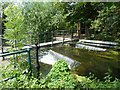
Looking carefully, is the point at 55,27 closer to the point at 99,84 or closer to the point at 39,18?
the point at 39,18

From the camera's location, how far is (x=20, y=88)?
194cm

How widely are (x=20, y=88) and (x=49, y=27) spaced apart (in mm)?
12106

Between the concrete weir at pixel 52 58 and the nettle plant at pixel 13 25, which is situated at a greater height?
the nettle plant at pixel 13 25

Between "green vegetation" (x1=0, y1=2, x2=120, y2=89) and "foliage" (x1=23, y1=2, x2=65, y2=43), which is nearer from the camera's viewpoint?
"green vegetation" (x1=0, y1=2, x2=120, y2=89)

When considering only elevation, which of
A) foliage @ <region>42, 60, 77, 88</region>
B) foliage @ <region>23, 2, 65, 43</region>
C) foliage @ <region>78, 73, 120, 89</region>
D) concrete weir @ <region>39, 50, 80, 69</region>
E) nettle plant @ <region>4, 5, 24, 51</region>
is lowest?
concrete weir @ <region>39, 50, 80, 69</region>

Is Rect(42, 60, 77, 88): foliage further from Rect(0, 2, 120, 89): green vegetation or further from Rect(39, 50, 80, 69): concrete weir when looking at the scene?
Rect(39, 50, 80, 69): concrete weir

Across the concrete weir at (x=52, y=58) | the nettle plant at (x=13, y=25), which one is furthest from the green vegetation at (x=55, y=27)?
the concrete weir at (x=52, y=58)

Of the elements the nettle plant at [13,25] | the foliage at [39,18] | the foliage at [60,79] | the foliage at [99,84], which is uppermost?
the foliage at [39,18]

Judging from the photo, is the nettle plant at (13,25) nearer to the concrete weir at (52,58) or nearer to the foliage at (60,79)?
the foliage at (60,79)

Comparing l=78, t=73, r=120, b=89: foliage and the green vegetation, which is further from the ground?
the green vegetation

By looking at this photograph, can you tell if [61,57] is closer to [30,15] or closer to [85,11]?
[85,11]

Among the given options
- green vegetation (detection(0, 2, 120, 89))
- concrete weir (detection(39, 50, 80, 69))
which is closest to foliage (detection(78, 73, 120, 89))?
green vegetation (detection(0, 2, 120, 89))

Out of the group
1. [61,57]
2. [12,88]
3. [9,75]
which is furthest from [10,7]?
[61,57]

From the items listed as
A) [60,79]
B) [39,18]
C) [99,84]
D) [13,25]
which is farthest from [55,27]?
[99,84]
